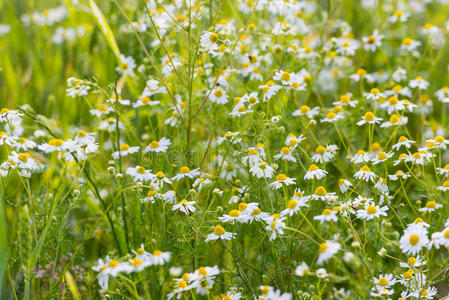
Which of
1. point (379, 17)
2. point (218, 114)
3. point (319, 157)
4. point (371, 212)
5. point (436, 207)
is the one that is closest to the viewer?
point (371, 212)

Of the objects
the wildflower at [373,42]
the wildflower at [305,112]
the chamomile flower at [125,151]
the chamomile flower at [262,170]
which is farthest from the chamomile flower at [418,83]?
the chamomile flower at [125,151]

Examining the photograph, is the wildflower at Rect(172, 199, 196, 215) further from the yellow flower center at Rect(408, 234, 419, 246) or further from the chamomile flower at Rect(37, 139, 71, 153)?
the yellow flower center at Rect(408, 234, 419, 246)

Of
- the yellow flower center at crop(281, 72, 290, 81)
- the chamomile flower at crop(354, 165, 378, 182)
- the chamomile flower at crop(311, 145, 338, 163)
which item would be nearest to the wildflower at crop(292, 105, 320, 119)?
the yellow flower center at crop(281, 72, 290, 81)

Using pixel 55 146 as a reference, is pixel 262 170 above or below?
below

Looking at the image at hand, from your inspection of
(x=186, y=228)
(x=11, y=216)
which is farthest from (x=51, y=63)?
(x=186, y=228)

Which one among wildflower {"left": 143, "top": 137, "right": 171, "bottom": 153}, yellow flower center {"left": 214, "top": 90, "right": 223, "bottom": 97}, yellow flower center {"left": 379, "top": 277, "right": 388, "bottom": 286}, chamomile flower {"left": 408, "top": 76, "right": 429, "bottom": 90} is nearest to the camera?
yellow flower center {"left": 379, "top": 277, "right": 388, "bottom": 286}

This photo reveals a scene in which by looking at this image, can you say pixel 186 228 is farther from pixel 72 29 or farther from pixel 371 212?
pixel 72 29

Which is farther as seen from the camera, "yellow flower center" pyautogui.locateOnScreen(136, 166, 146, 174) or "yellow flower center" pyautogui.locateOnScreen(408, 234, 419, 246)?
"yellow flower center" pyautogui.locateOnScreen(136, 166, 146, 174)

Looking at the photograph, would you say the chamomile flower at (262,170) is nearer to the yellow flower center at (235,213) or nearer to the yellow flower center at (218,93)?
the yellow flower center at (235,213)

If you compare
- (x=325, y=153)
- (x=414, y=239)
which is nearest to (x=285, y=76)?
(x=325, y=153)

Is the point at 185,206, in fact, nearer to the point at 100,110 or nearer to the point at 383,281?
the point at 383,281

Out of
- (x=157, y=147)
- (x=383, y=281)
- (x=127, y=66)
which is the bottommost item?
(x=383, y=281)
